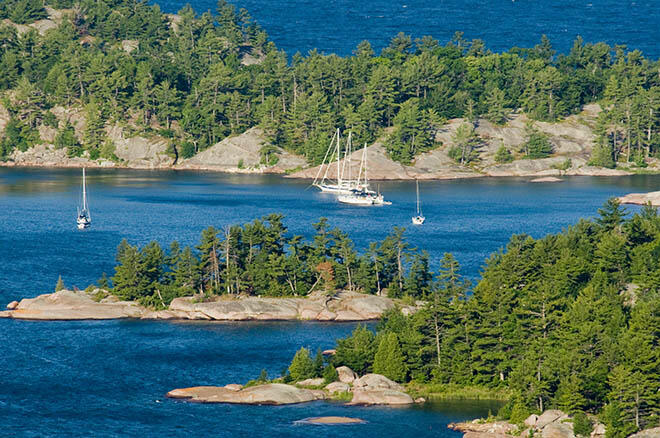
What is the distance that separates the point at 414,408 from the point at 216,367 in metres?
19.0

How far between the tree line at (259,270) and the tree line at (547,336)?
28.1 feet

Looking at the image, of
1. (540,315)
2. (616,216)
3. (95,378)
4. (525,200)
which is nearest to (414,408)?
(540,315)

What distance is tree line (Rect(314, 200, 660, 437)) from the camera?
8119 centimetres

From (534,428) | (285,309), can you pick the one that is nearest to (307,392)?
(534,428)

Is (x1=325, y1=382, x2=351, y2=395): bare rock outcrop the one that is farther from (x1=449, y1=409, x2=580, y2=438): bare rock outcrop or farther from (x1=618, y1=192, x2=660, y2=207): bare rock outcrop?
(x1=618, y1=192, x2=660, y2=207): bare rock outcrop

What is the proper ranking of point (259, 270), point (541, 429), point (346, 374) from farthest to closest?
point (259, 270) < point (346, 374) < point (541, 429)

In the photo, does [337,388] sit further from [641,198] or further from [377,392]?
[641,198]

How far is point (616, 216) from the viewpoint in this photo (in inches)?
4835

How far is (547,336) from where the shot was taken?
92.1 metres

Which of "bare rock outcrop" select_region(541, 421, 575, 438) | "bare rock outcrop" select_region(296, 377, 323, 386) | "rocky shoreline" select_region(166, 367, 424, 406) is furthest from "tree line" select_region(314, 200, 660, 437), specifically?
"bare rock outcrop" select_region(296, 377, 323, 386)

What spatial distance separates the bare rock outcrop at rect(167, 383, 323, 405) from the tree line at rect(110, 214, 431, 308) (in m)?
29.2

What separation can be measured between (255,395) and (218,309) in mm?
28398

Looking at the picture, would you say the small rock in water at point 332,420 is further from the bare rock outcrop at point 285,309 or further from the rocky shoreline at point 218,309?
the bare rock outcrop at point 285,309

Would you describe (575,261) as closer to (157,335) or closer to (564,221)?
(157,335)
